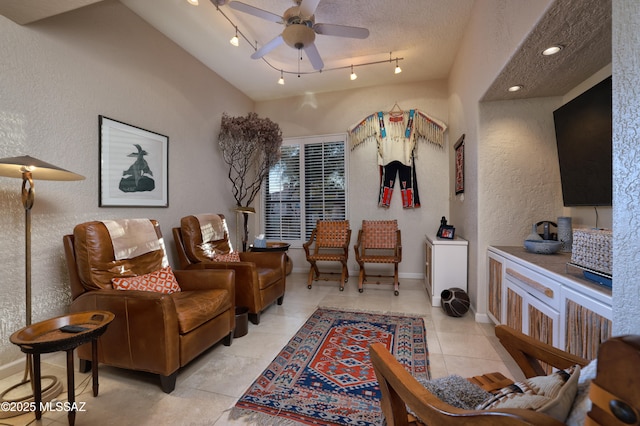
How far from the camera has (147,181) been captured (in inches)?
111

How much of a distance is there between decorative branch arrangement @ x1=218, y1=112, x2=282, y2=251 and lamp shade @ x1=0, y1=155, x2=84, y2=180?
6.91 ft

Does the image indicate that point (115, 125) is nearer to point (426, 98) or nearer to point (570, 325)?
point (570, 325)

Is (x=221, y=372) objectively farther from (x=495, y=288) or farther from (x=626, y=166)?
(x=495, y=288)

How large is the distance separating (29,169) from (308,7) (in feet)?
7.49

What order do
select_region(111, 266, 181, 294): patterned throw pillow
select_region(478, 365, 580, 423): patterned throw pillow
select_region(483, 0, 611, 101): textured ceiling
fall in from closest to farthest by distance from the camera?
select_region(478, 365, 580, 423): patterned throw pillow → select_region(483, 0, 611, 101): textured ceiling → select_region(111, 266, 181, 294): patterned throw pillow

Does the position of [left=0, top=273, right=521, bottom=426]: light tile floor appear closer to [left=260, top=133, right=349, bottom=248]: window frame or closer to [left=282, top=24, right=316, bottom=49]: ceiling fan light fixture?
[left=260, top=133, right=349, bottom=248]: window frame

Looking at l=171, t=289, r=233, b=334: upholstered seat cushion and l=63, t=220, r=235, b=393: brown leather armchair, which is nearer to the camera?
l=63, t=220, r=235, b=393: brown leather armchair

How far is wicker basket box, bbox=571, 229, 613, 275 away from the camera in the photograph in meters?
1.12

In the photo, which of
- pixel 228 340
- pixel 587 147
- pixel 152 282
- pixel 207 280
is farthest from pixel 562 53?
pixel 152 282

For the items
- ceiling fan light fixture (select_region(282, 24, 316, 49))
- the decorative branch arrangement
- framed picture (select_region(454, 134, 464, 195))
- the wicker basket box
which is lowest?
the wicker basket box

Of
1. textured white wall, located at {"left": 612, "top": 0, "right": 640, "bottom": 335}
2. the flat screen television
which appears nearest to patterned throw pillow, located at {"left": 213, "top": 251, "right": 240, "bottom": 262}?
textured white wall, located at {"left": 612, "top": 0, "right": 640, "bottom": 335}

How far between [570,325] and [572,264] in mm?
310

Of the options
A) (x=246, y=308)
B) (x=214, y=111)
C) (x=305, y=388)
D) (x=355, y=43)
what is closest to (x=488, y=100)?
(x=355, y=43)

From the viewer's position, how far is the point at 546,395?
0.58 m
